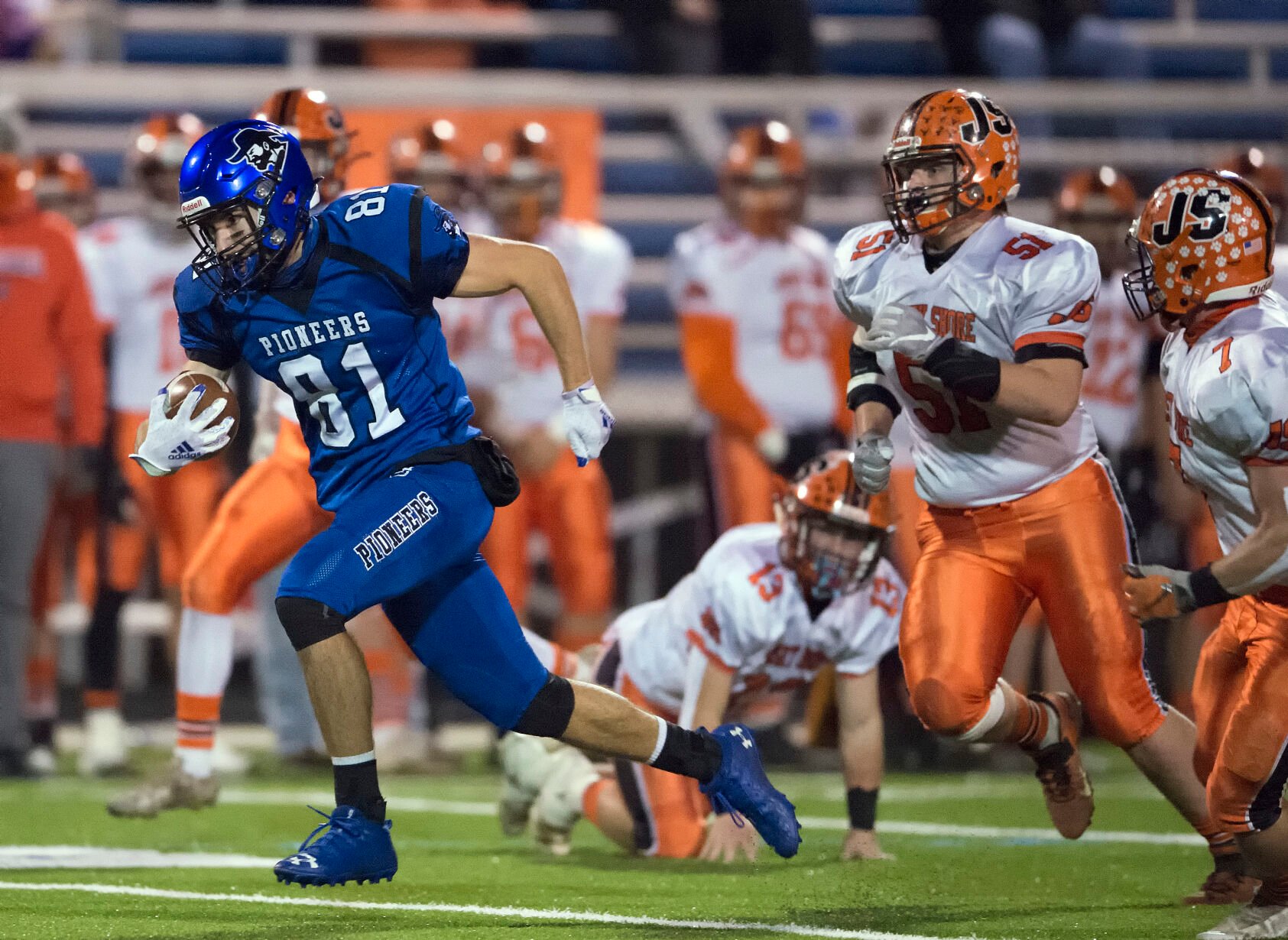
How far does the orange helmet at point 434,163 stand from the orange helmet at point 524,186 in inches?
5.3

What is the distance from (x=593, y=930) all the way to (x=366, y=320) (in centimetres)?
132

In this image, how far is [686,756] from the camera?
4.27 metres

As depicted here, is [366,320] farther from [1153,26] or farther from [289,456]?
[1153,26]

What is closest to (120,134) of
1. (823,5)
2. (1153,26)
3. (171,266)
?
(171,266)

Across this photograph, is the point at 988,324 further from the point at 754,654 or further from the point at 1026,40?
the point at 1026,40

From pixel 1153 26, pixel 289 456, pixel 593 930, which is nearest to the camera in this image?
pixel 593 930

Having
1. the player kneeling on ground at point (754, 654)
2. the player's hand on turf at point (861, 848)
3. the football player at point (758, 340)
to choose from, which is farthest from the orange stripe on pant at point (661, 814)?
the football player at point (758, 340)

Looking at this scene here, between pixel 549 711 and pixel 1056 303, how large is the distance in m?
1.41

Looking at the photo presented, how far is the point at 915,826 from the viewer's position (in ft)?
18.9

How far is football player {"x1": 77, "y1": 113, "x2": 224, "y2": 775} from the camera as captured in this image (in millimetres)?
7188

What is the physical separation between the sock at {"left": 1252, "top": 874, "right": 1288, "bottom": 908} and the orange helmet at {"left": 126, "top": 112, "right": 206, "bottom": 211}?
15.3ft

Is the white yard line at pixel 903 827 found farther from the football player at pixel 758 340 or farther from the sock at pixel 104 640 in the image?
the football player at pixel 758 340

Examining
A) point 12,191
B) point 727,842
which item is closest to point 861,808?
point 727,842

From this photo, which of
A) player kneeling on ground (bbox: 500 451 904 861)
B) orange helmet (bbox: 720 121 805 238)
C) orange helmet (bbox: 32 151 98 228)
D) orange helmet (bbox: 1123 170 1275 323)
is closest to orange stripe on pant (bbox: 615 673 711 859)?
player kneeling on ground (bbox: 500 451 904 861)
